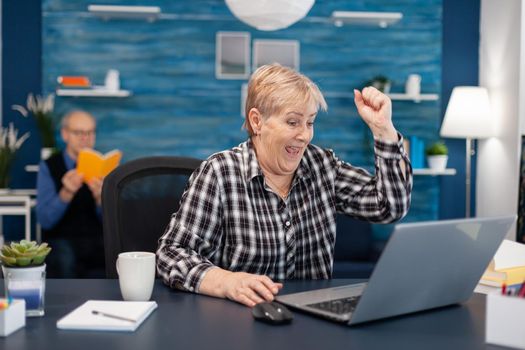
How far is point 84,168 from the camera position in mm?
4051

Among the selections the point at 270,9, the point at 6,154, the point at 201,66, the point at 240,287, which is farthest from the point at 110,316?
the point at 201,66

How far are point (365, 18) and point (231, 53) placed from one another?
98 centimetres

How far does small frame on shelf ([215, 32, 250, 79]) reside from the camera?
16.1ft

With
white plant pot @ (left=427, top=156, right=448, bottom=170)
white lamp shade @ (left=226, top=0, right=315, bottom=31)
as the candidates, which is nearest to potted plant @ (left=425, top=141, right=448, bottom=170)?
white plant pot @ (left=427, top=156, right=448, bottom=170)

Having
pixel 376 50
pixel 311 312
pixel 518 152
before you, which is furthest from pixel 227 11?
pixel 311 312

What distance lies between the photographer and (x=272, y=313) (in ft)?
3.96

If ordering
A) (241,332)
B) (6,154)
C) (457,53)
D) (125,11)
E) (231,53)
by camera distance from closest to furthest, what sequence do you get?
(241,332)
(6,154)
(125,11)
(231,53)
(457,53)

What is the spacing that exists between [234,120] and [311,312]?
377cm

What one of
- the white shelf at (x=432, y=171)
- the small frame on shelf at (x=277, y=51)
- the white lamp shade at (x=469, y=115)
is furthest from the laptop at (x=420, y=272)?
the small frame on shelf at (x=277, y=51)

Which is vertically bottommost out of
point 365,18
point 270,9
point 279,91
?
point 279,91

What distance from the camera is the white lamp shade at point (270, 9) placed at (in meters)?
2.41

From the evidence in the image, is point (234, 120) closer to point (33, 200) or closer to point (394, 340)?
point (33, 200)

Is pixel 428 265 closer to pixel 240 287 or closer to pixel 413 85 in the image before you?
pixel 240 287

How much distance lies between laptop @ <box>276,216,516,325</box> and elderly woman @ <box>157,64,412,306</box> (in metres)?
0.38
